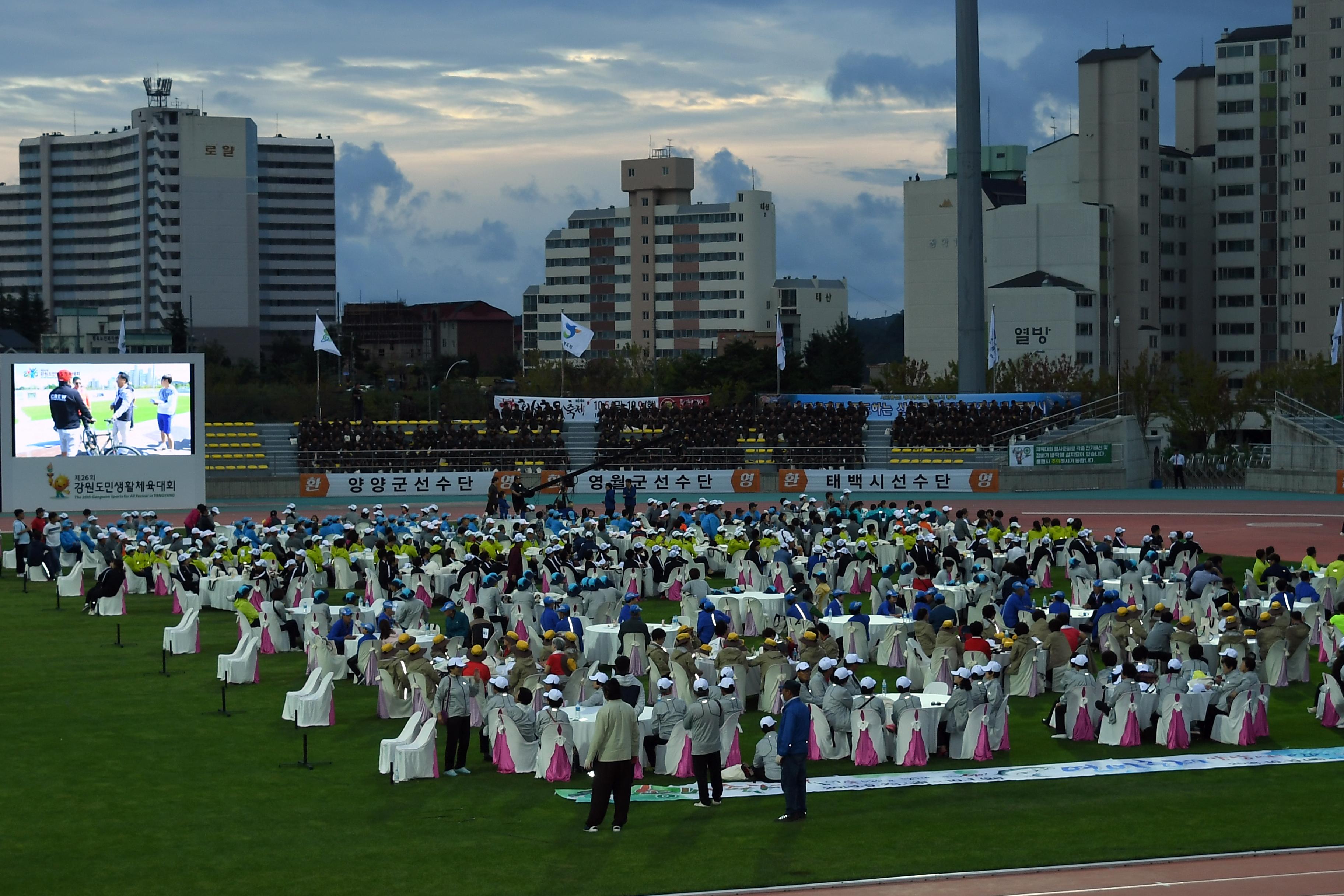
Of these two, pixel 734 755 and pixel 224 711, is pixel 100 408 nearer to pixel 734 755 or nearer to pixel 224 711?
pixel 224 711

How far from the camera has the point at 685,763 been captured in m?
16.3

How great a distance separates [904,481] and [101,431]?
2665 cm

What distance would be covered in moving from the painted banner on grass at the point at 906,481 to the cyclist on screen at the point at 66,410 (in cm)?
2426

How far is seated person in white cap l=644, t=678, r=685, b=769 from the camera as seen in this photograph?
644 inches

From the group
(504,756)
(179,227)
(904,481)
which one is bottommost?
(504,756)

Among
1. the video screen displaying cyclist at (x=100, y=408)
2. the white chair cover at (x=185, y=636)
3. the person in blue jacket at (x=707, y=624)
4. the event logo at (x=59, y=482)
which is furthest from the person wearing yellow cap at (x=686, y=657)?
the event logo at (x=59, y=482)

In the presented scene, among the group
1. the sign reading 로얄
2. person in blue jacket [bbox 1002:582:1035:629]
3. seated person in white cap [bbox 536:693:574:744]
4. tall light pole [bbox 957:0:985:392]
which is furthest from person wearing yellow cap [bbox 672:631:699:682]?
tall light pole [bbox 957:0:985:392]

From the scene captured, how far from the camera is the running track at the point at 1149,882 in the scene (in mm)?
12328

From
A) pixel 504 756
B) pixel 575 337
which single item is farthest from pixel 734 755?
pixel 575 337

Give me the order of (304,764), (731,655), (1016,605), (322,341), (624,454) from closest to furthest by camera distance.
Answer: (304,764) → (731,655) → (1016,605) → (624,454) → (322,341)

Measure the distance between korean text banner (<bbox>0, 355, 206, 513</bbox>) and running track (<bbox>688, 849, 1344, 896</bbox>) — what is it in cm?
3424

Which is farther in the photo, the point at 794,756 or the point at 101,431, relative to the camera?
the point at 101,431

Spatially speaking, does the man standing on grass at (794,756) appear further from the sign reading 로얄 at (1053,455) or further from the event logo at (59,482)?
the sign reading 로얄 at (1053,455)

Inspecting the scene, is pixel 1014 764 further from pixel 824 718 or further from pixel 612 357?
pixel 612 357
